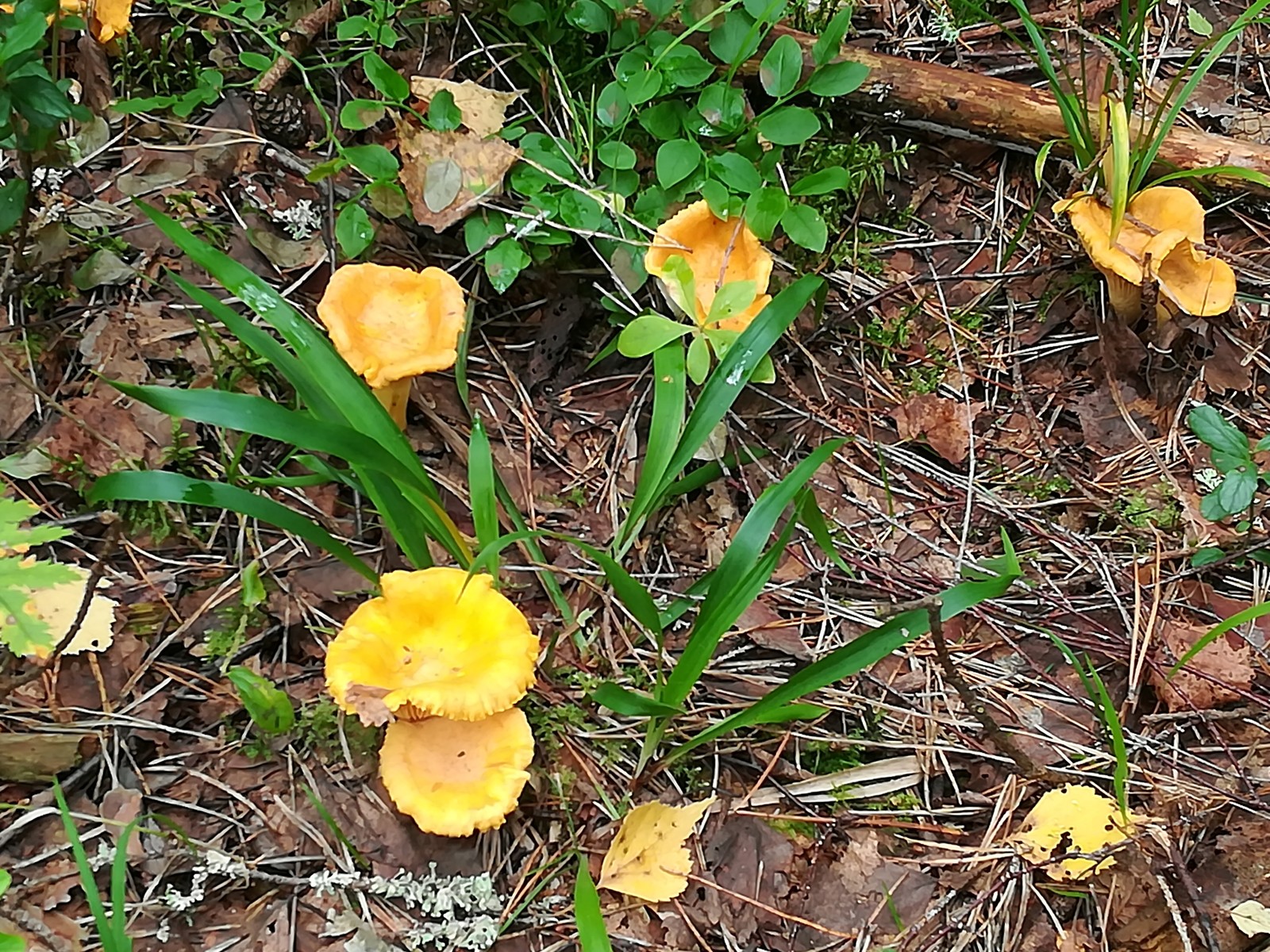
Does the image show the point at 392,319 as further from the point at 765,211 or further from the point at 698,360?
the point at 765,211

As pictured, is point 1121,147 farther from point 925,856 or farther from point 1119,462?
point 925,856

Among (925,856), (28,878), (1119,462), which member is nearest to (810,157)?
(1119,462)

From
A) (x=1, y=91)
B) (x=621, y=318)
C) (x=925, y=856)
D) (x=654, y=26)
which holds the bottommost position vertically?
(x=925, y=856)

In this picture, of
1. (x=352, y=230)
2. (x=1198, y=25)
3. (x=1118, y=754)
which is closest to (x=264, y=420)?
(x=352, y=230)

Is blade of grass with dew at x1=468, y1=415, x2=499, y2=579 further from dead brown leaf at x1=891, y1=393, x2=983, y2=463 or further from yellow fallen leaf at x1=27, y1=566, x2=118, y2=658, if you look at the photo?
dead brown leaf at x1=891, y1=393, x2=983, y2=463

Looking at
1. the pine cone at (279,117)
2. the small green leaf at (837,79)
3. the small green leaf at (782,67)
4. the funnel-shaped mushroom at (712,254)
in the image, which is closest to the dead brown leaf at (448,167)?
the pine cone at (279,117)

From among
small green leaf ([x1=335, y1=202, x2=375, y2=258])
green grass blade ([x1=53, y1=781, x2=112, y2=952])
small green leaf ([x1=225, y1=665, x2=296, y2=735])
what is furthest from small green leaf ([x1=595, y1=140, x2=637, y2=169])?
green grass blade ([x1=53, y1=781, x2=112, y2=952])
